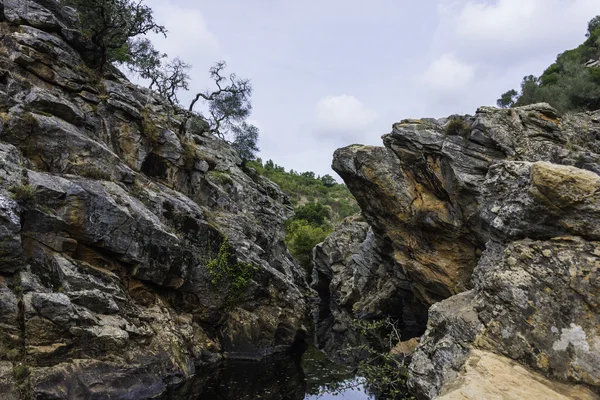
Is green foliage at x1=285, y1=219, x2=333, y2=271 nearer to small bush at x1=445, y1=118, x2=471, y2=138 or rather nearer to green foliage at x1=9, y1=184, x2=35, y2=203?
small bush at x1=445, y1=118, x2=471, y2=138

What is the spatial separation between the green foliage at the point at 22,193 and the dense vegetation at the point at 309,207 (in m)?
34.6

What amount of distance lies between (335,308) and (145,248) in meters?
32.7

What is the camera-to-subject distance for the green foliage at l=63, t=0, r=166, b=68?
27.2 meters

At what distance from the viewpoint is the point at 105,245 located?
62.4 feet

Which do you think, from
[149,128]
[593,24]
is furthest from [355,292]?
[593,24]

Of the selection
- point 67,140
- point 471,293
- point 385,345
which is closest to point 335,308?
point 385,345

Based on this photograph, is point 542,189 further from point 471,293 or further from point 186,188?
point 186,188

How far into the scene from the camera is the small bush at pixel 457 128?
2319 cm

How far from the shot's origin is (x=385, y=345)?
29.0 m

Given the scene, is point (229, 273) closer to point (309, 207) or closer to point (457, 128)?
point (457, 128)

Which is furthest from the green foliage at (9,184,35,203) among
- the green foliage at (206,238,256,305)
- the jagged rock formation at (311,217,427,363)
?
the jagged rock formation at (311,217,427,363)

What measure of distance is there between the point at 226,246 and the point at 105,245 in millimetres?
7527

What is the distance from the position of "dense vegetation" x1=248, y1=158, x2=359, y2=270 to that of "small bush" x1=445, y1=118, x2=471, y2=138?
1218 inches

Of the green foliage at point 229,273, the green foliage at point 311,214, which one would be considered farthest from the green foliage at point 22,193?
the green foliage at point 311,214
